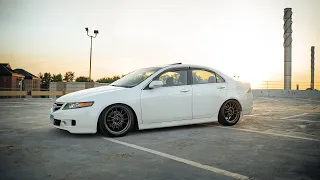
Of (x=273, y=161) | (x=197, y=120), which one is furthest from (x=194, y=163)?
(x=197, y=120)

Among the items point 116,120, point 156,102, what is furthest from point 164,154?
point 156,102

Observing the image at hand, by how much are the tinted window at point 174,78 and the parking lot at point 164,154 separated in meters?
1.11

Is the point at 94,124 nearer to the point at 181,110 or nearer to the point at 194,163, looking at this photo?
the point at 181,110

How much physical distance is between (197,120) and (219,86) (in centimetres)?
108

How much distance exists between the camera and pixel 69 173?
352 cm

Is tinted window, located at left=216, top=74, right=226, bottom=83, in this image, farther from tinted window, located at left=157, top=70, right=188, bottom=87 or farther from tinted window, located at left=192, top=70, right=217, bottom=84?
tinted window, located at left=157, top=70, right=188, bottom=87

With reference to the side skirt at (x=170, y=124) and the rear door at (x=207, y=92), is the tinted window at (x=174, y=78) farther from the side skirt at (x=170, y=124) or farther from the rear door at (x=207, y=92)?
the side skirt at (x=170, y=124)

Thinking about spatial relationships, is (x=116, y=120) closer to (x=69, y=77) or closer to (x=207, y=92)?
(x=207, y=92)

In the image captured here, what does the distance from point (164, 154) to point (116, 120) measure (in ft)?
5.87

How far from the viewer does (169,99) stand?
6465mm

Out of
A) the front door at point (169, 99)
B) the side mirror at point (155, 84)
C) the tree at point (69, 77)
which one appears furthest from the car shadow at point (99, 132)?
the tree at point (69, 77)

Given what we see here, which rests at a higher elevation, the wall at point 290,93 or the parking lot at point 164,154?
the wall at point 290,93

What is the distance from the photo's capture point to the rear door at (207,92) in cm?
688

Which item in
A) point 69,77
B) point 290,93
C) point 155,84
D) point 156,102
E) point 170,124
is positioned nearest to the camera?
point 155,84
